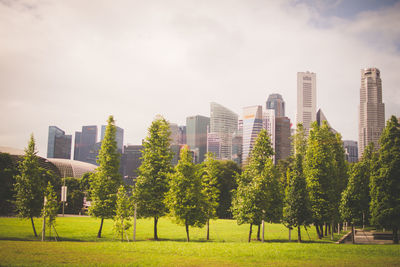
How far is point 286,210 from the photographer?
3531 centimetres

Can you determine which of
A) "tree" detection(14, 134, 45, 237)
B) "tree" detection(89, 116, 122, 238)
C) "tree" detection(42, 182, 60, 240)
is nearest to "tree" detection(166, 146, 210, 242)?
"tree" detection(89, 116, 122, 238)

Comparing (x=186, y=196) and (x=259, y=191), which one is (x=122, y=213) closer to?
(x=186, y=196)

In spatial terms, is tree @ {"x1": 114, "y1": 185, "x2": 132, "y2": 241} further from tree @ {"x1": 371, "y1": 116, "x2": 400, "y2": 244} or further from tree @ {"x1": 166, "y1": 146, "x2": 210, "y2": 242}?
tree @ {"x1": 371, "y1": 116, "x2": 400, "y2": 244}

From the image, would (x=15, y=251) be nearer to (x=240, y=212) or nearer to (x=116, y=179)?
(x=116, y=179)

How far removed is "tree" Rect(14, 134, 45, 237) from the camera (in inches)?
1281

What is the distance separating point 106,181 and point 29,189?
24.3 ft

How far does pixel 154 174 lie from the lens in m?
36.3

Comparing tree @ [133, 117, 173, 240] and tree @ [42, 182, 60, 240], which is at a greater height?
tree @ [133, 117, 173, 240]

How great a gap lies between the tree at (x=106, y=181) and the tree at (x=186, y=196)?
6.42 meters

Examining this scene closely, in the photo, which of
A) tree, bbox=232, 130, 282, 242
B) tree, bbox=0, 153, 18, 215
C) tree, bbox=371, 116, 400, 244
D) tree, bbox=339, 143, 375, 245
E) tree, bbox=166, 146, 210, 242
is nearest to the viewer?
tree, bbox=166, 146, 210, 242

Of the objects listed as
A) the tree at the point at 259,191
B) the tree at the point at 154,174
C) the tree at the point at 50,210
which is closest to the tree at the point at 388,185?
the tree at the point at 259,191

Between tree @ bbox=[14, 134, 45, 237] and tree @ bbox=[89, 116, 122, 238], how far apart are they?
5135 millimetres

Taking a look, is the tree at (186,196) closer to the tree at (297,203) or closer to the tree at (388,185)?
the tree at (297,203)

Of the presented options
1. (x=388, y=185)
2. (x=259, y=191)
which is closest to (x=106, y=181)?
(x=259, y=191)
